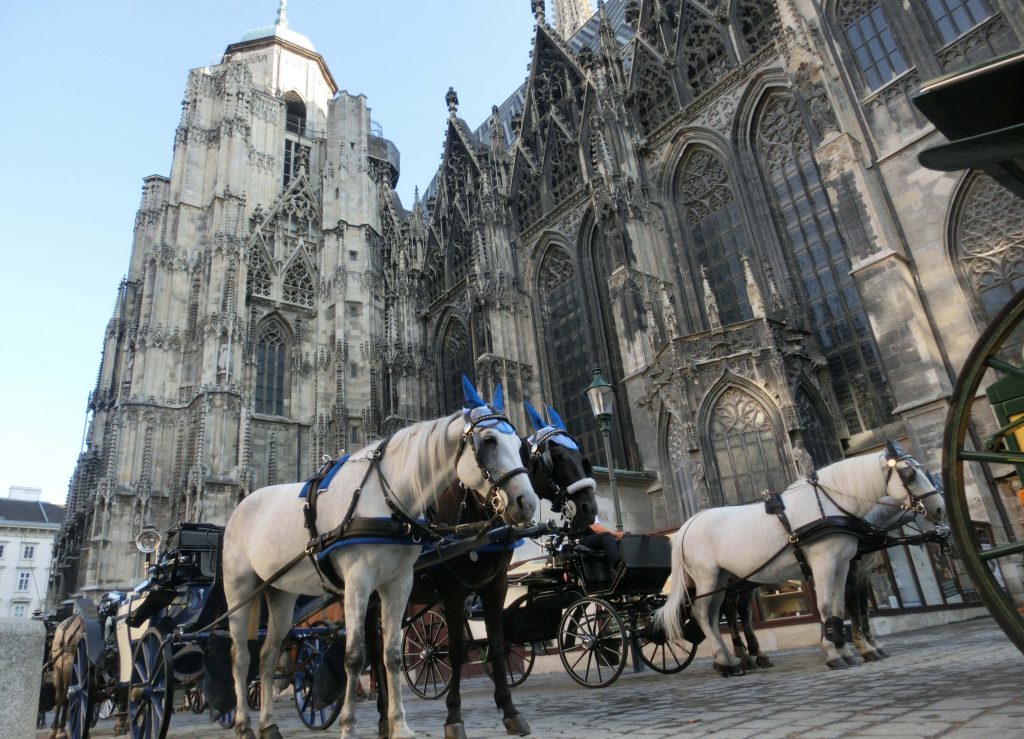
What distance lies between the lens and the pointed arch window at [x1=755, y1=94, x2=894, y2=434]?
15.2 meters

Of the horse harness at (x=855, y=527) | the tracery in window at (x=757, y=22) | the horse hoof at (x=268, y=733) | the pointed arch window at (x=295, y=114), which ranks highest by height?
the pointed arch window at (x=295, y=114)

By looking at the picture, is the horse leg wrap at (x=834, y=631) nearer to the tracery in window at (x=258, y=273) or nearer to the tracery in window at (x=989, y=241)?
the tracery in window at (x=989, y=241)

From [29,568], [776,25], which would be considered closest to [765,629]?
[776,25]

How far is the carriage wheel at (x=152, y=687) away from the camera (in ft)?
15.5

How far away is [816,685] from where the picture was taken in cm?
470

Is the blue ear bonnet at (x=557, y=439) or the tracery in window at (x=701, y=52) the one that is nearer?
the blue ear bonnet at (x=557, y=439)

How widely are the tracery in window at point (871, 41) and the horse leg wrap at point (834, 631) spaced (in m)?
13.8

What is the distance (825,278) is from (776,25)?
743 cm

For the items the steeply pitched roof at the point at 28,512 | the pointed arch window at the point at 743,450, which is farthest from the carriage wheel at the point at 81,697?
the steeply pitched roof at the point at 28,512

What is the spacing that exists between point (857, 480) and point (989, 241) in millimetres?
10033

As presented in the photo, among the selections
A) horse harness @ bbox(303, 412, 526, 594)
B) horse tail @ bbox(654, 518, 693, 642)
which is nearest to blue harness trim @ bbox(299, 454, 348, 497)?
horse harness @ bbox(303, 412, 526, 594)

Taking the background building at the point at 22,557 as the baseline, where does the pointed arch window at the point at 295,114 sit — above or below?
above

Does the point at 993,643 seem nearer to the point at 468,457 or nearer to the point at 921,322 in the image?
the point at 468,457

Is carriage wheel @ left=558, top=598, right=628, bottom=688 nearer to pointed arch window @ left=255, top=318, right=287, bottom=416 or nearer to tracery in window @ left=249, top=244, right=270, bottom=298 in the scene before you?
pointed arch window @ left=255, top=318, right=287, bottom=416
